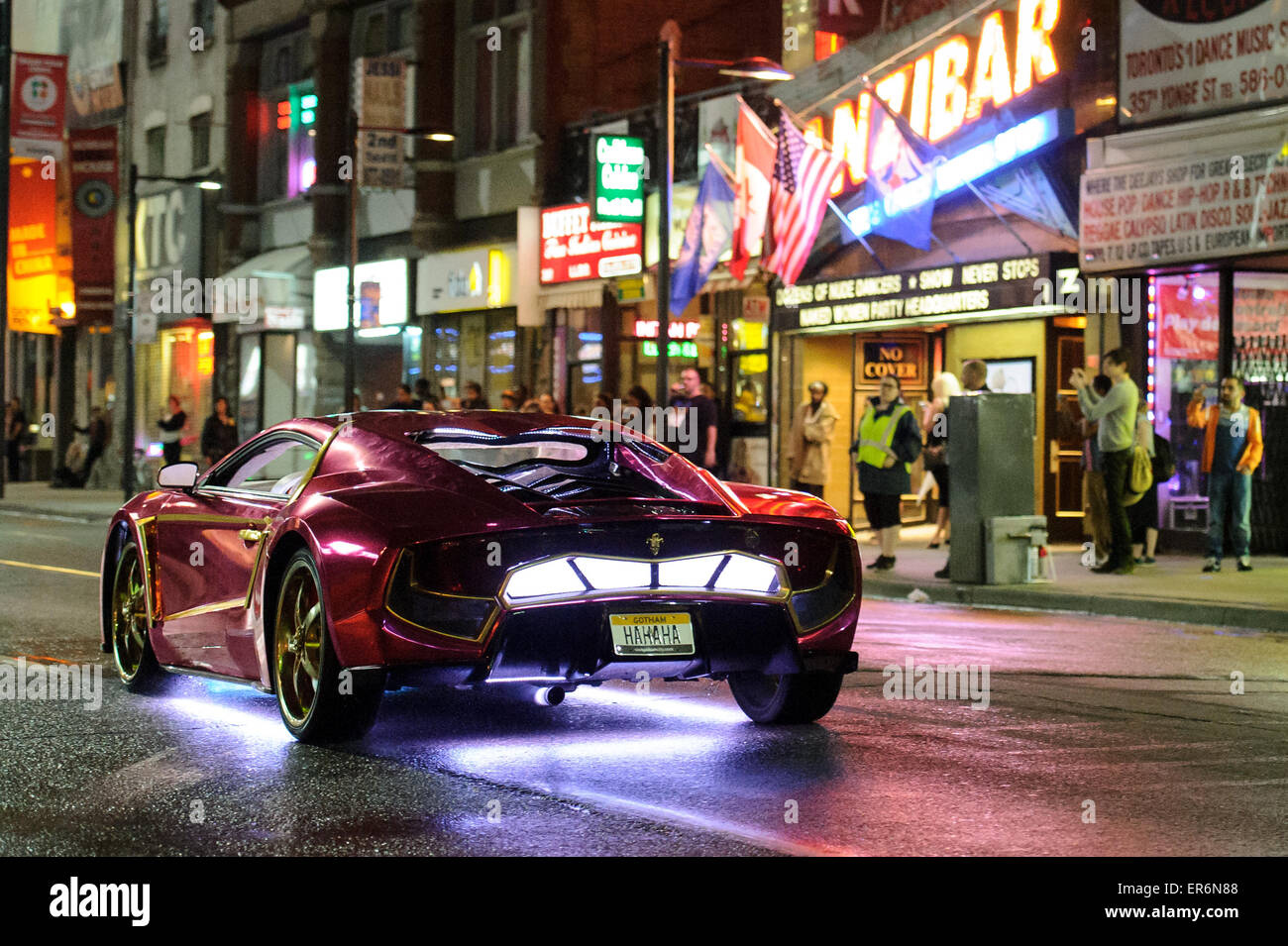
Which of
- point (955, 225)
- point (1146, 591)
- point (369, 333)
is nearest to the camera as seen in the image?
point (1146, 591)

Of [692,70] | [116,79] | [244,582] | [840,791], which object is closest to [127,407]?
[692,70]

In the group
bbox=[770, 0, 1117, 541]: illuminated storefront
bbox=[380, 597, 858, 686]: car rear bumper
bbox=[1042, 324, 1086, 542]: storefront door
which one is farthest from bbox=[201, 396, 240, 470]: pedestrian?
bbox=[380, 597, 858, 686]: car rear bumper

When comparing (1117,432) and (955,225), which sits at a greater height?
(955,225)

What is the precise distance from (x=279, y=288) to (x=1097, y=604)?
25348mm

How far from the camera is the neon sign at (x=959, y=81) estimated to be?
20.7 m

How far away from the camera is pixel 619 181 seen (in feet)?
89.4

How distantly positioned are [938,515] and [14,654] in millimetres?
12837

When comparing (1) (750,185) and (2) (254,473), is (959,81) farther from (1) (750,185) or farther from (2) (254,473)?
(2) (254,473)

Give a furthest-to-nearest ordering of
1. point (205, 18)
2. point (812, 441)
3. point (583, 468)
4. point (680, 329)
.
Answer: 1. point (205, 18)
2. point (680, 329)
3. point (812, 441)
4. point (583, 468)

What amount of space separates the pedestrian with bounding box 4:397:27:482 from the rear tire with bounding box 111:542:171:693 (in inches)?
1321

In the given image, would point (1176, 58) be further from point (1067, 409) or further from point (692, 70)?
point (692, 70)

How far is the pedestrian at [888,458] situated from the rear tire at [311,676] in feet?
34.9

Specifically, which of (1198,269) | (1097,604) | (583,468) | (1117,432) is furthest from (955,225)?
(583,468)

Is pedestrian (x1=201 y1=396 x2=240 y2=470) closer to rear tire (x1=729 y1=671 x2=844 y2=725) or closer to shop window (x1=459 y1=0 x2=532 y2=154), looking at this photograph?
shop window (x1=459 y1=0 x2=532 y2=154)
